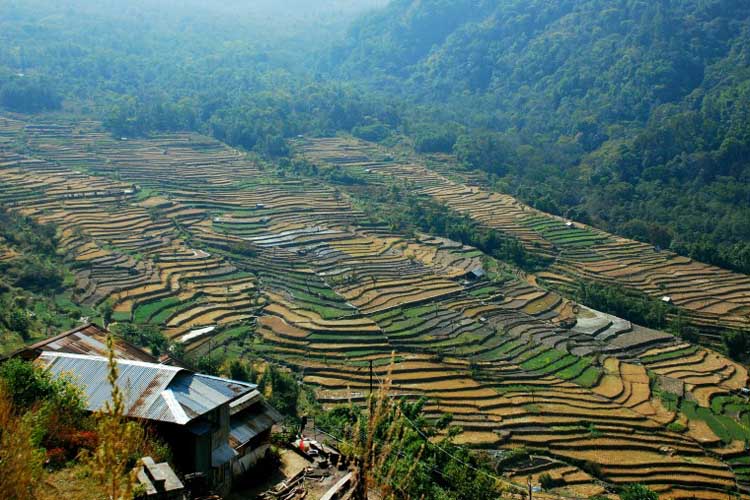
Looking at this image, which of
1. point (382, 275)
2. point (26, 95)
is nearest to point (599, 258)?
point (382, 275)

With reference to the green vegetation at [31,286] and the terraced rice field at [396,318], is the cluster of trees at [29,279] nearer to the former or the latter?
the green vegetation at [31,286]

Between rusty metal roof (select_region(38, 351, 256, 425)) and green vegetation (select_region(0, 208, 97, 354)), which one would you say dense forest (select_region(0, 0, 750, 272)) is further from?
rusty metal roof (select_region(38, 351, 256, 425))

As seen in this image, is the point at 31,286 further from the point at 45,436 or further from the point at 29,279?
the point at 45,436

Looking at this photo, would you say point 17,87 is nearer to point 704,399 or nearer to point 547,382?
point 547,382

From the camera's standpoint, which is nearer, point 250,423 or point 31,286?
point 250,423

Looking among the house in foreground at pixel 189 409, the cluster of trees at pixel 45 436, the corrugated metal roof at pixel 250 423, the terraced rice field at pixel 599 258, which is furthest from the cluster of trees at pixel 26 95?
the cluster of trees at pixel 45 436

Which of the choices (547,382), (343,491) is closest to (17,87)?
(547,382)
